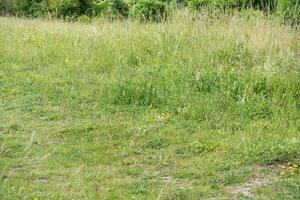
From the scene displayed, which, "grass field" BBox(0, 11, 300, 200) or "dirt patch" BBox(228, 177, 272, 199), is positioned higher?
"grass field" BBox(0, 11, 300, 200)

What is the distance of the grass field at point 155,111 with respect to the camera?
158 inches

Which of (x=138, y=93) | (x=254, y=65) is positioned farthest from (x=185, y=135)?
(x=254, y=65)

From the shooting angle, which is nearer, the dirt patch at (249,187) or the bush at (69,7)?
the dirt patch at (249,187)

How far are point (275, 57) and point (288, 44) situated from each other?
0.52 m

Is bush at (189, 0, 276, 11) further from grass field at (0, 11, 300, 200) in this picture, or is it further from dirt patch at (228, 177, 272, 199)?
dirt patch at (228, 177, 272, 199)

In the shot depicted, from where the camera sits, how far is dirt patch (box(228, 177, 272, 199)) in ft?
12.5

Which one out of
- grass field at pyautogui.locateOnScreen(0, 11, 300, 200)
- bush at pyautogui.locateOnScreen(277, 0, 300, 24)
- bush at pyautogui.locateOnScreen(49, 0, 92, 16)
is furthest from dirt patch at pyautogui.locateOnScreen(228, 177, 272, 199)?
bush at pyautogui.locateOnScreen(49, 0, 92, 16)

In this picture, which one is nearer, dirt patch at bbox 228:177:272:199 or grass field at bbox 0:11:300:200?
dirt patch at bbox 228:177:272:199

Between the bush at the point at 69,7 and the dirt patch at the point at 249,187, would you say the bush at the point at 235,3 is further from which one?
the bush at the point at 69,7

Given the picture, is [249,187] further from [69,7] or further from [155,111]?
[69,7]

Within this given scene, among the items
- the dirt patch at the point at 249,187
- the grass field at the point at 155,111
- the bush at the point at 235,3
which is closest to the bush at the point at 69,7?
the bush at the point at 235,3

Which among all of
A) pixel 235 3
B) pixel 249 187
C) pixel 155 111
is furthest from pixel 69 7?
pixel 249 187

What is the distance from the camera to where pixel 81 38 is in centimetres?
861

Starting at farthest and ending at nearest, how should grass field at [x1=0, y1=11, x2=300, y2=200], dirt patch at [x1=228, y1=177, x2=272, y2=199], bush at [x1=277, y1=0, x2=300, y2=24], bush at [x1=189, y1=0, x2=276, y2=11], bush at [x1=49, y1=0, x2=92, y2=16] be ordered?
bush at [x1=49, y1=0, x2=92, y2=16] < bush at [x1=189, y1=0, x2=276, y2=11] < bush at [x1=277, y1=0, x2=300, y2=24] < grass field at [x1=0, y1=11, x2=300, y2=200] < dirt patch at [x1=228, y1=177, x2=272, y2=199]
